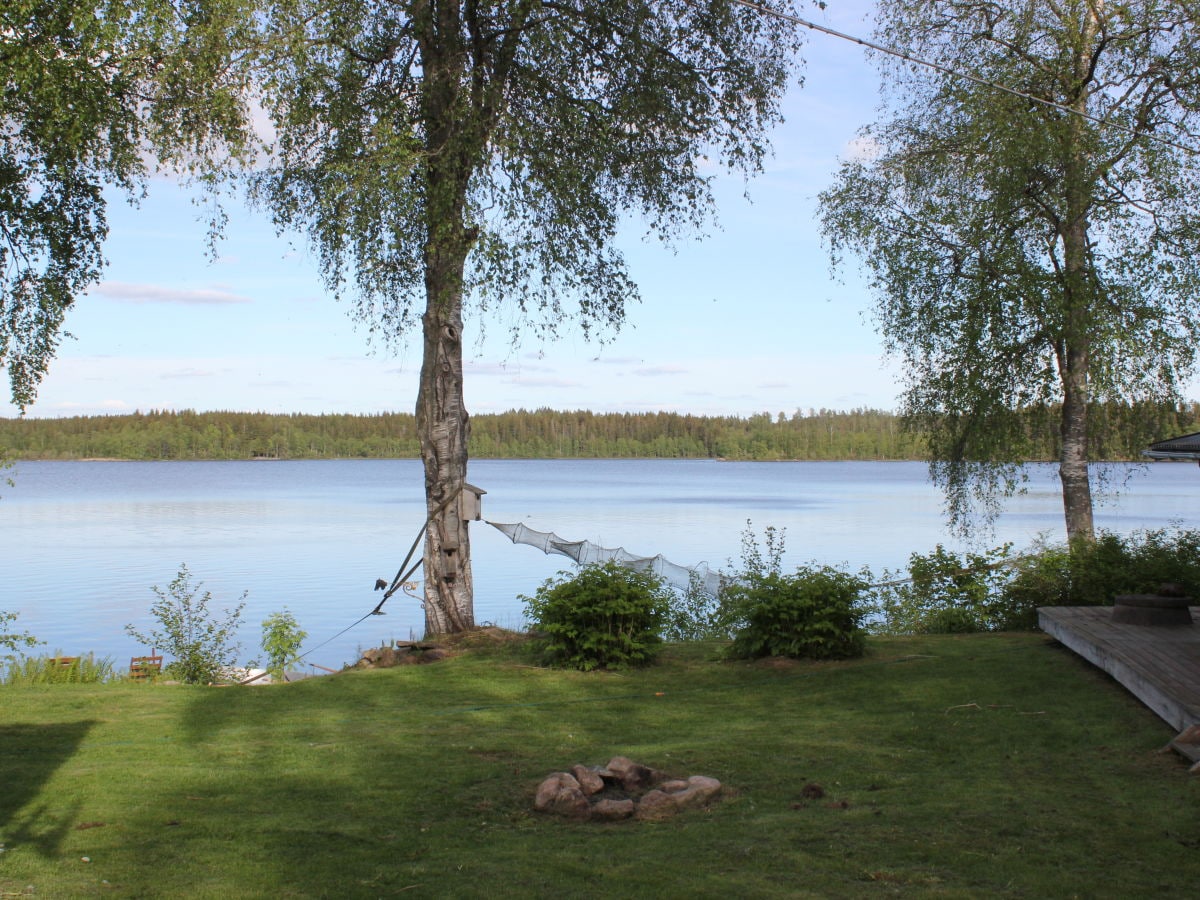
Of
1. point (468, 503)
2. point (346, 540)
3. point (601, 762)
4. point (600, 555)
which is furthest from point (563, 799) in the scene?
point (346, 540)

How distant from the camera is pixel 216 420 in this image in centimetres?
15775

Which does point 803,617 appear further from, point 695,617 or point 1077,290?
point 1077,290

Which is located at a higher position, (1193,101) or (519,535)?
(1193,101)

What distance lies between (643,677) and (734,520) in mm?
36302

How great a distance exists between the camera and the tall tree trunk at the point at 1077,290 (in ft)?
47.4

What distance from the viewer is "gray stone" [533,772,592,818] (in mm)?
5809

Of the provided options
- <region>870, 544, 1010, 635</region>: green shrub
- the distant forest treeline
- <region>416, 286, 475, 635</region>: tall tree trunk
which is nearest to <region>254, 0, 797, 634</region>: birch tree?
<region>416, 286, 475, 635</region>: tall tree trunk

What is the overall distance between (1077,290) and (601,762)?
34.4 feet

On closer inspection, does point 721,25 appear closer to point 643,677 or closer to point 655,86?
point 655,86

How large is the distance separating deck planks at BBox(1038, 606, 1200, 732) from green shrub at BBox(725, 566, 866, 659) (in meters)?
1.91

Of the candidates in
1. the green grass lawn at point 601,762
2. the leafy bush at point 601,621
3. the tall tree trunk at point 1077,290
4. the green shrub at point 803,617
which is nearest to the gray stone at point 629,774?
the green grass lawn at point 601,762

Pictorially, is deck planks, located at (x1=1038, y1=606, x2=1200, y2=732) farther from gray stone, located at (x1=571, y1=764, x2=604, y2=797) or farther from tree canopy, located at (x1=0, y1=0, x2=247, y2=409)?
tree canopy, located at (x1=0, y1=0, x2=247, y2=409)

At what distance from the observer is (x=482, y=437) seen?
157875 mm

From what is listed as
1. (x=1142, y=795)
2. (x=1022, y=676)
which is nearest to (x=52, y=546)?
(x=1022, y=676)
